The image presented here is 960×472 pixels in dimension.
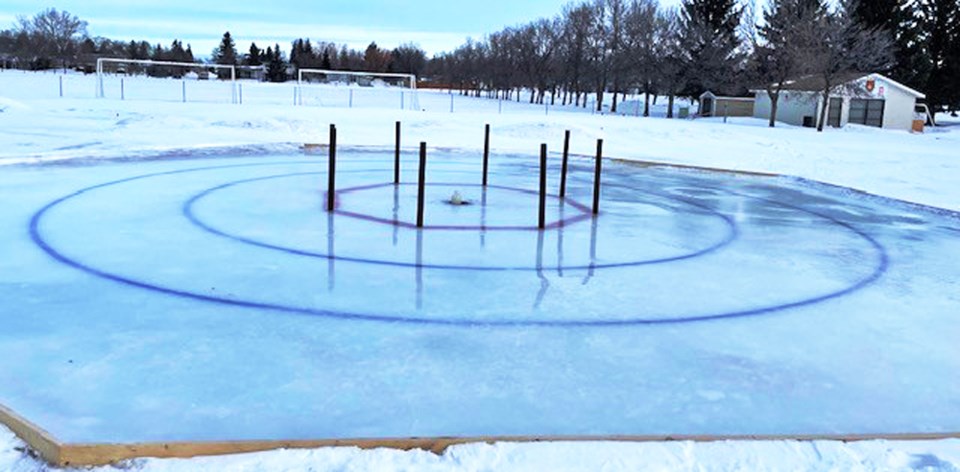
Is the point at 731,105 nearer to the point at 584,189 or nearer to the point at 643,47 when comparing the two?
the point at 643,47

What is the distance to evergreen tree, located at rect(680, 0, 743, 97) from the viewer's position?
4706 cm

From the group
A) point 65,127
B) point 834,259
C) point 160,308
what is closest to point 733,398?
point 160,308

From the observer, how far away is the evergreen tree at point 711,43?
4706 centimetres

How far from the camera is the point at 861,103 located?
140ft

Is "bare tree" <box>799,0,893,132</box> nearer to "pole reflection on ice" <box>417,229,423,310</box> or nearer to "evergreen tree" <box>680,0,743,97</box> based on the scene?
"evergreen tree" <box>680,0,743,97</box>

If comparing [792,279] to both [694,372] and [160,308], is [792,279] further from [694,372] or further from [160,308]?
[160,308]

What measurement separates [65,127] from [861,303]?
744 inches

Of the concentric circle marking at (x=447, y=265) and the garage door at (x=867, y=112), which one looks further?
the garage door at (x=867, y=112)

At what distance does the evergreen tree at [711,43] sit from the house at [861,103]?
4.40 meters

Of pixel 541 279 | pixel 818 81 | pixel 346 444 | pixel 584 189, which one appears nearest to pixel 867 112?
pixel 818 81

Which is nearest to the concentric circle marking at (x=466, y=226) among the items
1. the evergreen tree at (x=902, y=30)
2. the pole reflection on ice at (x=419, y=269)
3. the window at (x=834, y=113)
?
the pole reflection on ice at (x=419, y=269)

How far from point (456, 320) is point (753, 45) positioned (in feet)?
140

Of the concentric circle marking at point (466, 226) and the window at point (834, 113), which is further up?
the window at point (834, 113)

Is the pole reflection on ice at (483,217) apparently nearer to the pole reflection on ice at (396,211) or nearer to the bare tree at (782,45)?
the pole reflection on ice at (396,211)
